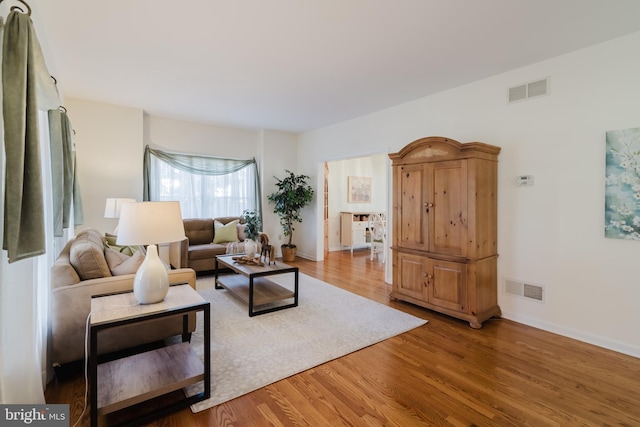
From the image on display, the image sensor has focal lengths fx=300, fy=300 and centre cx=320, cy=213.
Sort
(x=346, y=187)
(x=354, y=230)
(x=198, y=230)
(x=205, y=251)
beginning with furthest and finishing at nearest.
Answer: (x=346, y=187) → (x=354, y=230) → (x=198, y=230) → (x=205, y=251)

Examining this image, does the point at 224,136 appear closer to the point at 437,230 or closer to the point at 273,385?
the point at 437,230

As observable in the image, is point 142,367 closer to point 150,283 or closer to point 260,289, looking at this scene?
point 150,283

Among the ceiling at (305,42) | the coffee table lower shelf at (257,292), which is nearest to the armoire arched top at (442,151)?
the ceiling at (305,42)

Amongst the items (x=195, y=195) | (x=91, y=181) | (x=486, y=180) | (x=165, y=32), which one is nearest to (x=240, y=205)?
(x=195, y=195)

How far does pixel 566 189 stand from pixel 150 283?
12.0 ft

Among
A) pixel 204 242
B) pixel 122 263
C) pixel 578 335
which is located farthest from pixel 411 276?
pixel 204 242

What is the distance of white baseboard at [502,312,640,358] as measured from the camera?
2562mm

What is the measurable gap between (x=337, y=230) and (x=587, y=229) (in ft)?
17.3

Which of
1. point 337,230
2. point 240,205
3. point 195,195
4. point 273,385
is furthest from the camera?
point 337,230

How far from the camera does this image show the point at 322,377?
2195mm

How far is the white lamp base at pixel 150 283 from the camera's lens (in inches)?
76.1

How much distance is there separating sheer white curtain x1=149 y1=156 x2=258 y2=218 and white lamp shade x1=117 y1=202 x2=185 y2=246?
12.5 ft

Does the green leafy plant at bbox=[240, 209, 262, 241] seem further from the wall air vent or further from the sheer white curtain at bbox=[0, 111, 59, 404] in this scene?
the wall air vent

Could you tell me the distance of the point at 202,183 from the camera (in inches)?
233
